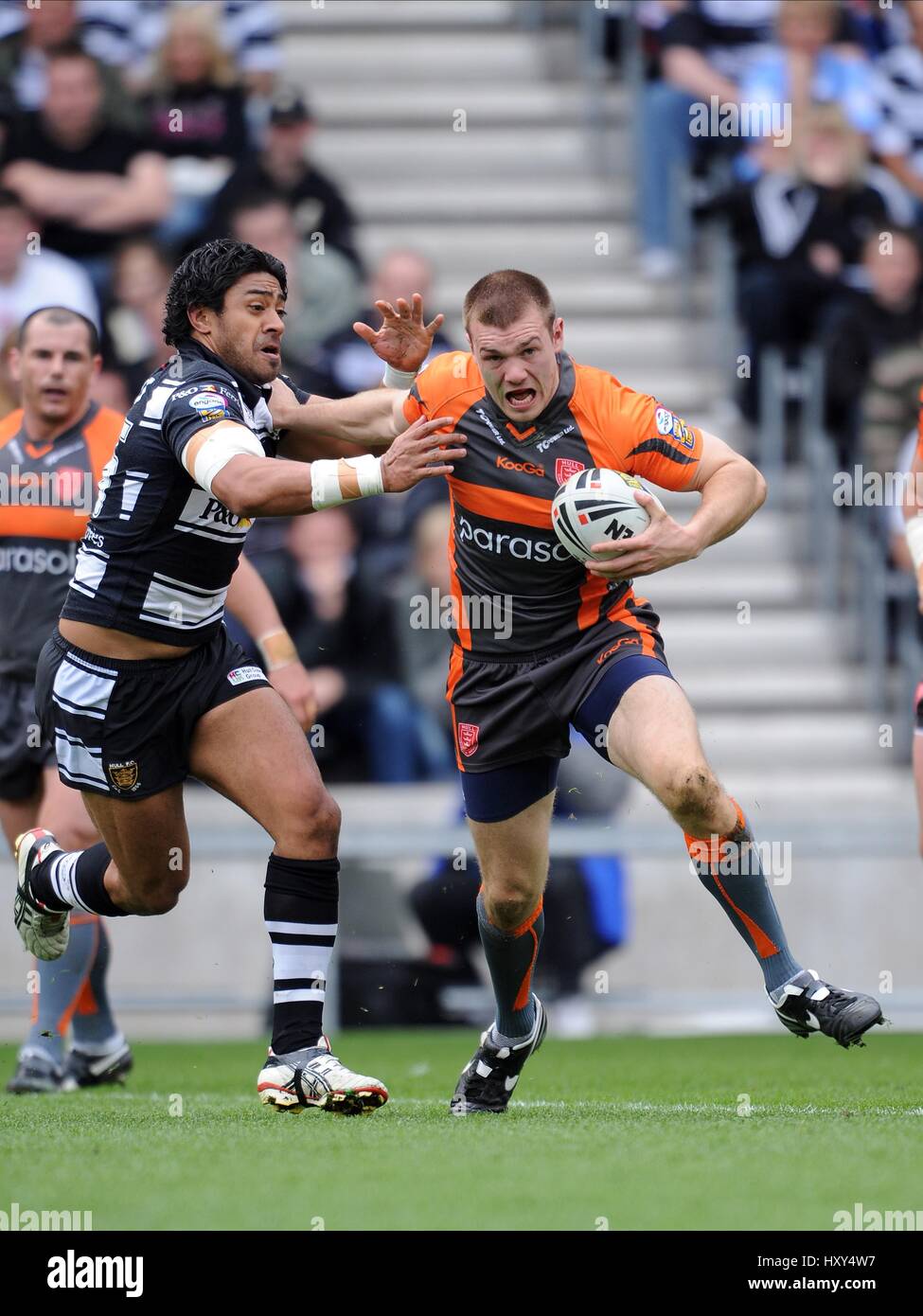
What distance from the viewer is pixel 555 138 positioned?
55.3 ft

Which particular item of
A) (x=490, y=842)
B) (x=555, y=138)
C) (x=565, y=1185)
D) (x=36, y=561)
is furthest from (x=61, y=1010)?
(x=555, y=138)

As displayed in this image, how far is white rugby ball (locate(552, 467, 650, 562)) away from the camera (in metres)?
6.21

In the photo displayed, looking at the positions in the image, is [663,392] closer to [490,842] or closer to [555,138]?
[555,138]

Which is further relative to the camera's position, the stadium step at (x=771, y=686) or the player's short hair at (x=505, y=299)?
the stadium step at (x=771, y=686)

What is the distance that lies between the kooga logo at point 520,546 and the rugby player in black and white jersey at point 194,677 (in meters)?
0.30

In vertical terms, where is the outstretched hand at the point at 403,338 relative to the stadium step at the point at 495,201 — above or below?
below

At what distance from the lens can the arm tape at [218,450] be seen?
236 inches

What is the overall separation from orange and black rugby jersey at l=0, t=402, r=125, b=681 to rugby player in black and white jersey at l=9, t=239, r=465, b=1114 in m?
1.40

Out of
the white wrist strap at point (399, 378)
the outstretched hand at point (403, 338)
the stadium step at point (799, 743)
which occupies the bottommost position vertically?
the stadium step at point (799, 743)

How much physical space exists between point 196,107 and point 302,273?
76.3 inches

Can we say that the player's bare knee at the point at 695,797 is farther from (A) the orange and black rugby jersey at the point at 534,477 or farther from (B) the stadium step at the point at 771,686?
(B) the stadium step at the point at 771,686

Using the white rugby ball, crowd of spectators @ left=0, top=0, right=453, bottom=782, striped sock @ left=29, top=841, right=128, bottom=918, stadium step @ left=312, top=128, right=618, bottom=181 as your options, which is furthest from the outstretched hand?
stadium step @ left=312, top=128, right=618, bottom=181

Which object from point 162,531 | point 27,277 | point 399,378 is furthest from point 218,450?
point 27,277

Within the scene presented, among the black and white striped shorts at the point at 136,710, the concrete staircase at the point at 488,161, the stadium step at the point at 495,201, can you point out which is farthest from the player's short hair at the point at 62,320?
the stadium step at the point at 495,201
